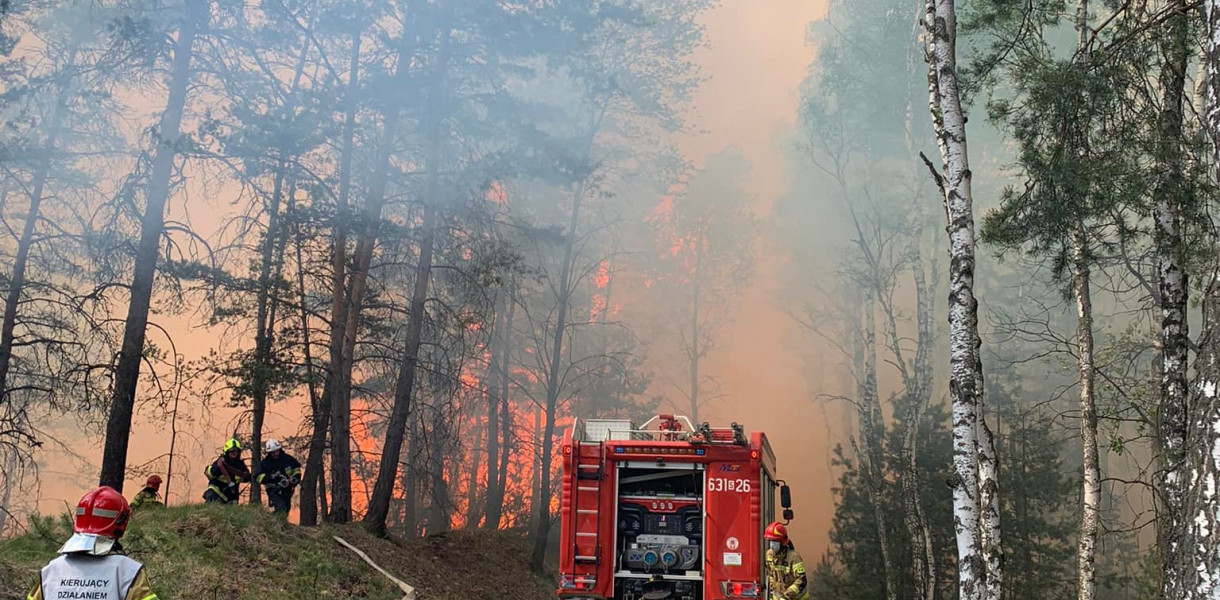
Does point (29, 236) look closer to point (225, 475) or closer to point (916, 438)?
point (225, 475)

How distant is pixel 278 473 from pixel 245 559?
2256 mm

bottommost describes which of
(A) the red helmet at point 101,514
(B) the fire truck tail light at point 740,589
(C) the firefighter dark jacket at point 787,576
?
(B) the fire truck tail light at point 740,589

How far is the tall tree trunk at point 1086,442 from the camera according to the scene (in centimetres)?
1094

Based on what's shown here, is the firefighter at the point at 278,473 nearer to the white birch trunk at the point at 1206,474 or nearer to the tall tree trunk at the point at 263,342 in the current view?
the tall tree trunk at the point at 263,342

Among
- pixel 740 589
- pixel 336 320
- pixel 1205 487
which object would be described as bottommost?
pixel 740 589

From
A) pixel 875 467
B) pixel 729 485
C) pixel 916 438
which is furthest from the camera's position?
pixel 875 467

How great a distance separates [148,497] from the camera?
1118 centimetres

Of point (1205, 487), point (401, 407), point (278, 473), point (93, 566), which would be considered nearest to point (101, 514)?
point (93, 566)

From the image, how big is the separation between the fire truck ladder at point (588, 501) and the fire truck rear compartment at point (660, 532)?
12.7 inches

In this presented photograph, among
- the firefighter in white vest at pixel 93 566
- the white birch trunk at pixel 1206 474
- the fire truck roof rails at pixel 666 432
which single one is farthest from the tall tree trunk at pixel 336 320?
the white birch trunk at pixel 1206 474

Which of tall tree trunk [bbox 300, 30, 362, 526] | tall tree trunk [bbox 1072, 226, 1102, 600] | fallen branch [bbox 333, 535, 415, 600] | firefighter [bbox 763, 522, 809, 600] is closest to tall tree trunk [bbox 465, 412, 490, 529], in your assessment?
tall tree trunk [bbox 300, 30, 362, 526]

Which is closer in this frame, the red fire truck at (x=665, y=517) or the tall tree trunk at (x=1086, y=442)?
the red fire truck at (x=665, y=517)

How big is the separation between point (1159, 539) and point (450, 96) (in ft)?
41.4

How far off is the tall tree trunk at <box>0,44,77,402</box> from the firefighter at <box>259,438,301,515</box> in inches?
144
